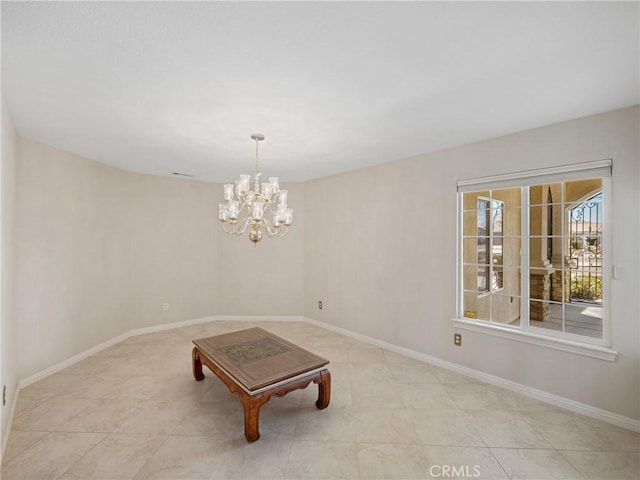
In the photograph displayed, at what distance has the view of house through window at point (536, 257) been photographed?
258 cm

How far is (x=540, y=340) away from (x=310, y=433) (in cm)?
223

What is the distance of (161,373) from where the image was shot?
124 inches

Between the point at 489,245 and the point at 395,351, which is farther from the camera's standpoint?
the point at 395,351

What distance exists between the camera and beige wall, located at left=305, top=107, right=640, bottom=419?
226cm

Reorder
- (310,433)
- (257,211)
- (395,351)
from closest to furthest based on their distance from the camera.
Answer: (310,433), (257,211), (395,351)

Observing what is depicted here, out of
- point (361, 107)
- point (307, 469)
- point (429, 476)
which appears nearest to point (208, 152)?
point (361, 107)

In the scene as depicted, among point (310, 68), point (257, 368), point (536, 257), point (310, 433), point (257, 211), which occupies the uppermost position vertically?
point (310, 68)

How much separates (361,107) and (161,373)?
3.39 metres

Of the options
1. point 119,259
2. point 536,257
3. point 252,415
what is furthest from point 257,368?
point 536,257

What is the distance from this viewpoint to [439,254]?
336cm

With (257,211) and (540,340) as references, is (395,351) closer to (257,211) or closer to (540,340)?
(540,340)

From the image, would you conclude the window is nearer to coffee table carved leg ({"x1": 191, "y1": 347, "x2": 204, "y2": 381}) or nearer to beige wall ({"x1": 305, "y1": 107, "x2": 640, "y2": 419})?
beige wall ({"x1": 305, "y1": 107, "x2": 640, "y2": 419})

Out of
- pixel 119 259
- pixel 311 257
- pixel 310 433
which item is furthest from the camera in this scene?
pixel 311 257

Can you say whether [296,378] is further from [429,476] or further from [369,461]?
[429,476]
